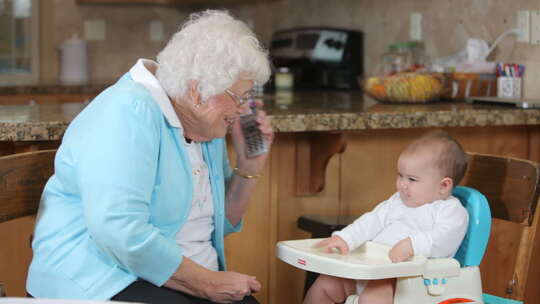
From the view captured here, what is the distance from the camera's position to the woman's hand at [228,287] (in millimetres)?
1535

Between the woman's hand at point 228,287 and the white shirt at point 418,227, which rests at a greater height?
the white shirt at point 418,227

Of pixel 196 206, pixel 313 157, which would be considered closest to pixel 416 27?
pixel 313 157

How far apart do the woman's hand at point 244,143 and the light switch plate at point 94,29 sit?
3279 millimetres

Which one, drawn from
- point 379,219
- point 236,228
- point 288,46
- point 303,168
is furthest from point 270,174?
point 288,46

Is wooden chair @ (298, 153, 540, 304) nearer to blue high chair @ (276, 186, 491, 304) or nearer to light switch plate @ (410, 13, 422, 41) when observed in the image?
blue high chair @ (276, 186, 491, 304)

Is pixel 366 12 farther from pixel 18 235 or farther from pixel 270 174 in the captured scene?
pixel 18 235

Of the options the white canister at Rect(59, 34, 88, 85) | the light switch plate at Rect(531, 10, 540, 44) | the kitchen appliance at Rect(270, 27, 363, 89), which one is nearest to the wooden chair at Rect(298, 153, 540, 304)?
the light switch plate at Rect(531, 10, 540, 44)

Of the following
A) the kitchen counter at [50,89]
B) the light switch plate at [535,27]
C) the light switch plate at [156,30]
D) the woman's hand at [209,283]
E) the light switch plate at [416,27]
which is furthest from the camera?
the light switch plate at [156,30]

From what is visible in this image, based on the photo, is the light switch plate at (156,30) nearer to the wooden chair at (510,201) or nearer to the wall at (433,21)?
the wall at (433,21)

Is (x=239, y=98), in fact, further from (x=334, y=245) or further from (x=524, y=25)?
(x=524, y=25)

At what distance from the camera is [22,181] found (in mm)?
1605

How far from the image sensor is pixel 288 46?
4078 millimetres

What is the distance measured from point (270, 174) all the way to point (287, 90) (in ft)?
4.98

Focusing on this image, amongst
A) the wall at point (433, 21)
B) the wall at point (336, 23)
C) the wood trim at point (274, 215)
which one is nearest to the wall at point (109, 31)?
the wall at point (336, 23)
